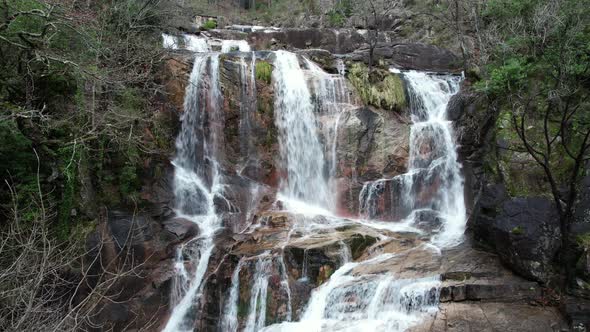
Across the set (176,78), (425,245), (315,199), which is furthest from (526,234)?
(176,78)

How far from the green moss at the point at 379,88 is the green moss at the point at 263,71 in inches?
121

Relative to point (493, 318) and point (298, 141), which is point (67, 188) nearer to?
point (298, 141)

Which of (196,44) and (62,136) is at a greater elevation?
(196,44)

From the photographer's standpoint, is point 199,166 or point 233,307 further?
point 199,166

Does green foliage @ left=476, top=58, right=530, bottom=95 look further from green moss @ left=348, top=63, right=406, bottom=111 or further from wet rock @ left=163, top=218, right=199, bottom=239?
wet rock @ left=163, top=218, right=199, bottom=239

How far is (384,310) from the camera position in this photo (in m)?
7.88

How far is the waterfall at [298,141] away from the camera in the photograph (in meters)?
13.8

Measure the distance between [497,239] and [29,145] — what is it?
414 inches

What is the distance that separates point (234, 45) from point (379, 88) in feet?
30.0

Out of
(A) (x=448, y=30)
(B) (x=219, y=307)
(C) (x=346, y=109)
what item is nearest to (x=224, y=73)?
(C) (x=346, y=109)

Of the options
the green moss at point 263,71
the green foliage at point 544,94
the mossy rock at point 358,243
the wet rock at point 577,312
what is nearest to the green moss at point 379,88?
the green moss at point 263,71

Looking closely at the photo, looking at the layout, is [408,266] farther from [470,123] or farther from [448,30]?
[448,30]

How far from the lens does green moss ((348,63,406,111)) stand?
15156mm

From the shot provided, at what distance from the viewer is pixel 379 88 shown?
15.4 metres
